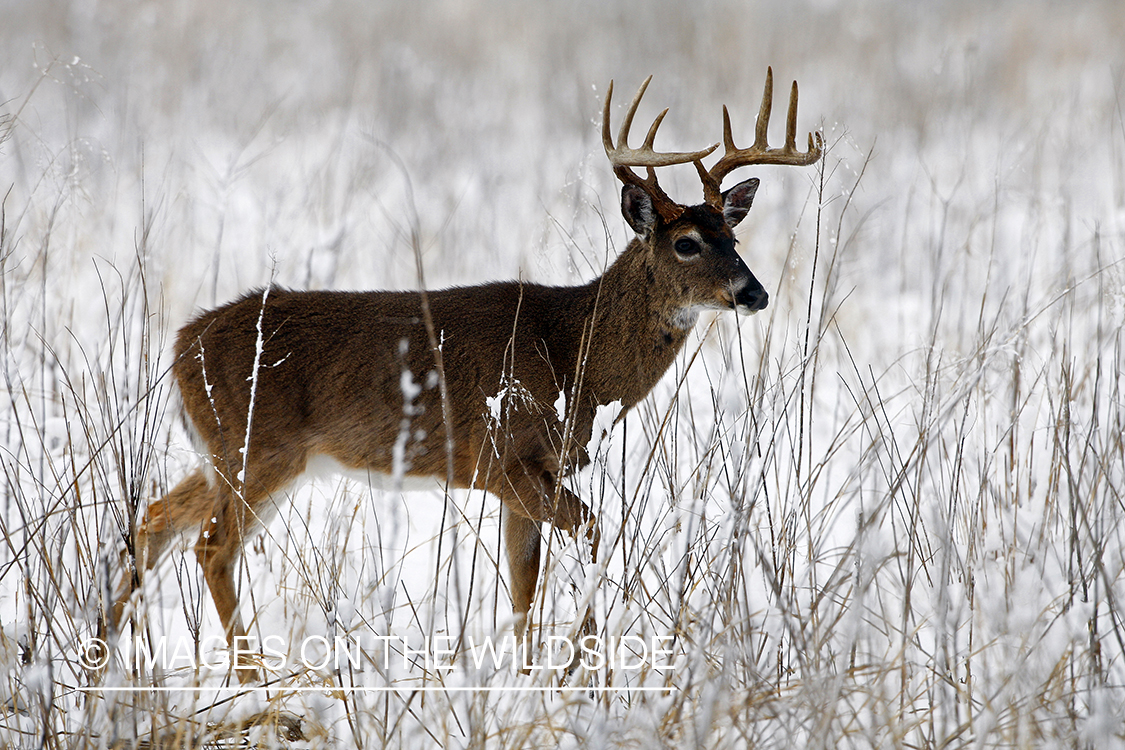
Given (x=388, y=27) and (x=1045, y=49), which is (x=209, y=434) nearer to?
(x=388, y=27)

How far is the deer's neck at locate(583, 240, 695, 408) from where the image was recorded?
3508mm

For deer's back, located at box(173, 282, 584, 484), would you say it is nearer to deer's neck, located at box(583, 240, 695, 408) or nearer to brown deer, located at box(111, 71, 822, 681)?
brown deer, located at box(111, 71, 822, 681)

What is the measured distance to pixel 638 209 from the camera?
137 inches

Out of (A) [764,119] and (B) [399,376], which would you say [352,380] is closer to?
(B) [399,376]

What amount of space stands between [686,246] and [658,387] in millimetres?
1067

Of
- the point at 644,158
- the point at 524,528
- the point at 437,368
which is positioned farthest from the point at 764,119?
the point at 524,528

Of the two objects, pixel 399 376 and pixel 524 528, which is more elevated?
pixel 399 376

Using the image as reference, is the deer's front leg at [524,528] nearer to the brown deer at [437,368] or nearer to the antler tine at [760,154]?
the brown deer at [437,368]

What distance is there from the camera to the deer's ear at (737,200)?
3.64 meters

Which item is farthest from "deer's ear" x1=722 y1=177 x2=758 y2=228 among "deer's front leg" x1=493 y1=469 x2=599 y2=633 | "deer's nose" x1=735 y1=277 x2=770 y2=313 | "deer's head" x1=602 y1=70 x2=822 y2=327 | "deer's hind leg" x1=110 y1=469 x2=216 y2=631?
"deer's hind leg" x1=110 y1=469 x2=216 y2=631

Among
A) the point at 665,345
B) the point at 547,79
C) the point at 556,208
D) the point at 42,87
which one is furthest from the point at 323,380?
the point at 42,87

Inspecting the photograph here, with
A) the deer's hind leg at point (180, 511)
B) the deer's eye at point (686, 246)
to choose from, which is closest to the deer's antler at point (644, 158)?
the deer's eye at point (686, 246)

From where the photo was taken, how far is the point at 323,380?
3350mm

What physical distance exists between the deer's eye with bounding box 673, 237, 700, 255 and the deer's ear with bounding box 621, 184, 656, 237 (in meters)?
0.12
